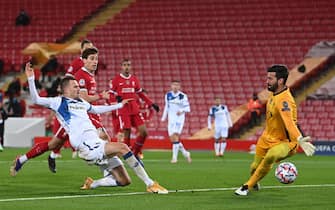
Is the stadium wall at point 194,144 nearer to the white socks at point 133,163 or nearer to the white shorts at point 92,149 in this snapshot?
the white socks at point 133,163

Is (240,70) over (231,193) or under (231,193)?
over

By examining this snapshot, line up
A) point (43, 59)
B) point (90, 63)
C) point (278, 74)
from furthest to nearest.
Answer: point (43, 59)
point (90, 63)
point (278, 74)

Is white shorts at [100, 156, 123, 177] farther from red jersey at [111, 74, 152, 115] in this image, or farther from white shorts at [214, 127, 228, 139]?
white shorts at [214, 127, 228, 139]

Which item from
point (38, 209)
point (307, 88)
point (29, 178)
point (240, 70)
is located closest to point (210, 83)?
point (240, 70)

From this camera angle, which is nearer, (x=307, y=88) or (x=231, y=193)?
(x=231, y=193)

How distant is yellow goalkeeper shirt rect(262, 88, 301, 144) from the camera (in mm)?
11836

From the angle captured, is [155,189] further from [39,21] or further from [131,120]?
[39,21]

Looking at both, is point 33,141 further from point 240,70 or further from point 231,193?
point 231,193

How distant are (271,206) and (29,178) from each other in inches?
221

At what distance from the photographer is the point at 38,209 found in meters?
10.3

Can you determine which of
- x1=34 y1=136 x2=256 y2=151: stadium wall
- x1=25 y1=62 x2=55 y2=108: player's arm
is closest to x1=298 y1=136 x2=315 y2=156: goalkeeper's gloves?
x1=25 y1=62 x2=55 y2=108: player's arm

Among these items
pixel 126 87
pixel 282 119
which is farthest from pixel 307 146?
pixel 126 87

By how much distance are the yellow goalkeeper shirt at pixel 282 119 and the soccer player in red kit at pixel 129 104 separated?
22.5 feet

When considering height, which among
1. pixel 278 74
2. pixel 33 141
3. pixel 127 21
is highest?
pixel 127 21
